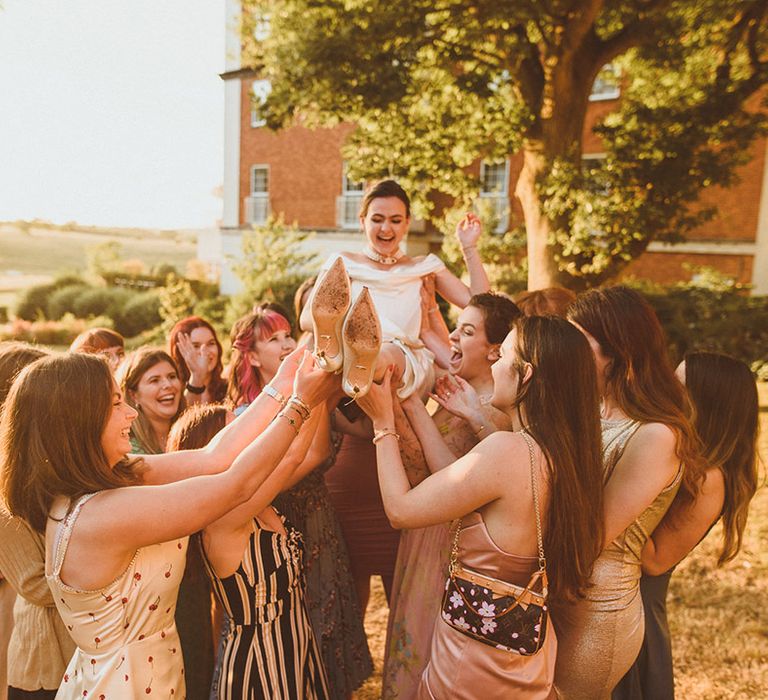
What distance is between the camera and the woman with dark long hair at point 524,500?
1788 millimetres

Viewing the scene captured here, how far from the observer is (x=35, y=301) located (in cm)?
2316

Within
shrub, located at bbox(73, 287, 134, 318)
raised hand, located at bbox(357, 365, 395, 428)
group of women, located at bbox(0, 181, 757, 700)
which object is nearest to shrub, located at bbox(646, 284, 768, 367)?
group of women, located at bbox(0, 181, 757, 700)

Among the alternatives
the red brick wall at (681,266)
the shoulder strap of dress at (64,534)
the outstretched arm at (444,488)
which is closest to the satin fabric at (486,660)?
the outstretched arm at (444,488)

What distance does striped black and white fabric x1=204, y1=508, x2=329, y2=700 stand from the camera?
6.79 ft

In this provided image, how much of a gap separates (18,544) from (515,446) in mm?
1747

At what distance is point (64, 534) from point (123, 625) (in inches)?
13.5

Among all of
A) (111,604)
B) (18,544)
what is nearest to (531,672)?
(111,604)

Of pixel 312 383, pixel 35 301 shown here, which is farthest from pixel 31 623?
pixel 35 301

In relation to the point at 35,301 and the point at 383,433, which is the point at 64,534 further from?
the point at 35,301

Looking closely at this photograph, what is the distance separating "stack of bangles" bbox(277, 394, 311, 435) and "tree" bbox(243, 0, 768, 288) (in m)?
7.66

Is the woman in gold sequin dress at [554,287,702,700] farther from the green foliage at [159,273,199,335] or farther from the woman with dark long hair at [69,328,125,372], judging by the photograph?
the green foliage at [159,273,199,335]

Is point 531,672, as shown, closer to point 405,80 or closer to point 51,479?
point 51,479

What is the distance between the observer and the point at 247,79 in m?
24.0

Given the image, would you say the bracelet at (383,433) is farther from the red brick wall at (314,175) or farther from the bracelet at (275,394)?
the red brick wall at (314,175)
